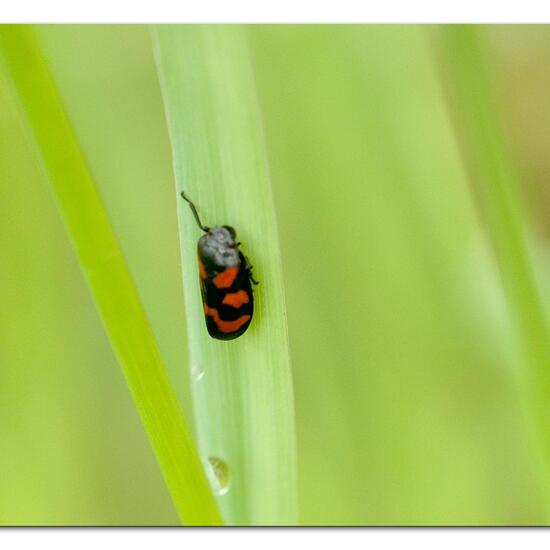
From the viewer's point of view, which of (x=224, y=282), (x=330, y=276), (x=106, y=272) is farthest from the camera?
(x=330, y=276)

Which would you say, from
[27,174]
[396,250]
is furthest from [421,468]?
[27,174]

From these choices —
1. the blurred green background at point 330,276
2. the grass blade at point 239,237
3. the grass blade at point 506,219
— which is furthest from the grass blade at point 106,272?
the grass blade at point 506,219

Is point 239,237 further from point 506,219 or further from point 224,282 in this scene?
point 506,219

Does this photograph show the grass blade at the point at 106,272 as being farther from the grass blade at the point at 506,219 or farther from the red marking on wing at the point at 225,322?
the grass blade at the point at 506,219

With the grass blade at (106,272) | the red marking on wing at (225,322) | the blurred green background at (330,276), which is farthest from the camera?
the blurred green background at (330,276)

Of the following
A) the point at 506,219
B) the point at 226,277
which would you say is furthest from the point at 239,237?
the point at 506,219

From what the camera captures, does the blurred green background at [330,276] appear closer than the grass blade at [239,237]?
No
